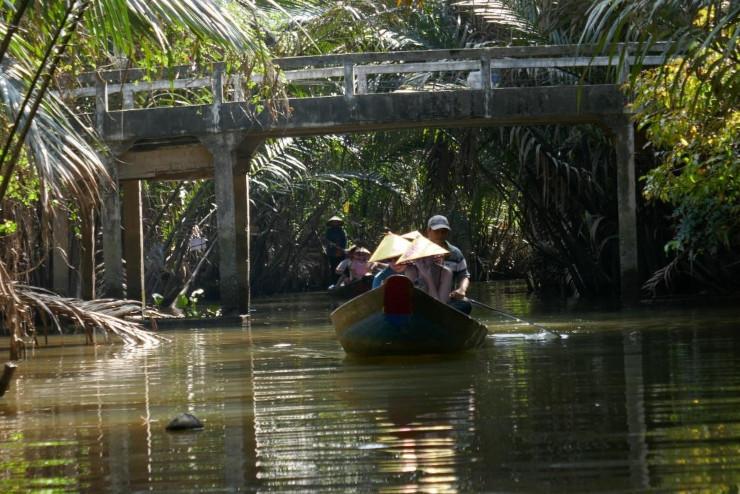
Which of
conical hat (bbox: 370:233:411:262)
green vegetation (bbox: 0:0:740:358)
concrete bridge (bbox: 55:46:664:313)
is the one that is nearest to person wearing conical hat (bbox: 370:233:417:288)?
conical hat (bbox: 370:233:411:262)

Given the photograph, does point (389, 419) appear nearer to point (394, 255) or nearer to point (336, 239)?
point (394, 255)

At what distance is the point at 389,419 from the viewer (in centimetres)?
790

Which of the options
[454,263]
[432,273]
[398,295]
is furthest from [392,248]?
[398,295]

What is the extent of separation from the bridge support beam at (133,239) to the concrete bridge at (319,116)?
695 mm

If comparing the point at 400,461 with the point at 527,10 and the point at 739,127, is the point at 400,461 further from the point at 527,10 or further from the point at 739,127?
the point at 527,10

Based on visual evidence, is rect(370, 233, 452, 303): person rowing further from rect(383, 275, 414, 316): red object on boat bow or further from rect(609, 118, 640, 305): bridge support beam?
rect(609, 118, 640, 305): bridge support beam

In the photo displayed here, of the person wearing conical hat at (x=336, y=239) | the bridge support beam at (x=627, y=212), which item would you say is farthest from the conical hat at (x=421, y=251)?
the person wearing conical hat at (x=336, y=239)

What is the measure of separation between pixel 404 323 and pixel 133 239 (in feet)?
32.5

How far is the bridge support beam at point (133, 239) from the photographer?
20.9 meters

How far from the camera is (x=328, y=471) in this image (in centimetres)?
619

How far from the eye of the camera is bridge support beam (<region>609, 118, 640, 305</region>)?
19469mm

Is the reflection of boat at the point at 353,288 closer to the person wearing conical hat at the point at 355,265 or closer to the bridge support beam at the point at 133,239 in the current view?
the person wearing conical hat at the point at 355,265

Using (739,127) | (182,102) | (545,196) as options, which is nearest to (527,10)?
(545,196)

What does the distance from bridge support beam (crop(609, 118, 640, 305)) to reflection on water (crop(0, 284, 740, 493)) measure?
5.33m
